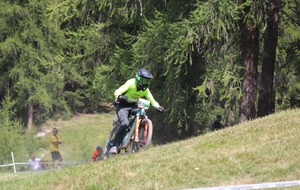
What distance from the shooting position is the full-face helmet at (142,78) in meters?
13.2

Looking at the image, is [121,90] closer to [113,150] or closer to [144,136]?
[144,136]

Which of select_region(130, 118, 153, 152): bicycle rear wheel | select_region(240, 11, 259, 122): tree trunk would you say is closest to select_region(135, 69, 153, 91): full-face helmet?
select_region(130, 118, 153, 152): bicycle rear wheel

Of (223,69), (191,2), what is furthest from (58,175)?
(191,2)

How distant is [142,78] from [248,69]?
302 inches

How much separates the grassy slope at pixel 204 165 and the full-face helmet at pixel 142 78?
147cm

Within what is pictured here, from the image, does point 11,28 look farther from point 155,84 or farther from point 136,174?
point 136,174

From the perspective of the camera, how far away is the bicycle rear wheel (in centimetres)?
1347

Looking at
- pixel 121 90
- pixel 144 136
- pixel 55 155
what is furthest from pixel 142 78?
pixel 55 155

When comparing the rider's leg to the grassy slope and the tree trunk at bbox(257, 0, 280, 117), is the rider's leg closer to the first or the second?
the grassy slope

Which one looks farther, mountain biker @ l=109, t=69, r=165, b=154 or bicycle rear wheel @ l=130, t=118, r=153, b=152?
bicycle rear wheel @ l=130, t=118, r=153, b=152

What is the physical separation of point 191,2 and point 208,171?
39.5ft

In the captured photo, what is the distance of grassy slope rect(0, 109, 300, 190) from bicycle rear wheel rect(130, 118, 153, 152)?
2.06ft

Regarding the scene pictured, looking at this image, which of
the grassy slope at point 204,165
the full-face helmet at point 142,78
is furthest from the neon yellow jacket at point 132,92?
the grassy slope at point 204,165

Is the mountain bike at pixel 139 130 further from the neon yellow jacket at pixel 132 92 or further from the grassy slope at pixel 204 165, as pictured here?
the grassy slope at pixel 204 165
